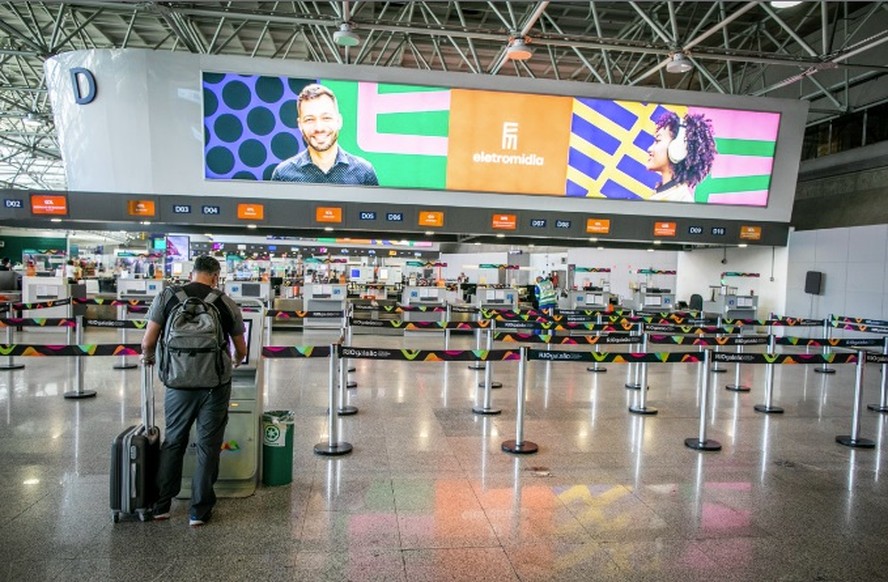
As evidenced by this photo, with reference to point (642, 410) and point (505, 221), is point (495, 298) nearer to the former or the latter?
point (505, 221)

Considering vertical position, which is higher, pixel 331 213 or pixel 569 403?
pixel 331 213

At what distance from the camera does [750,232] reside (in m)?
12.8

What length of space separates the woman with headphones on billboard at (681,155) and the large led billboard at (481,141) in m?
0.02

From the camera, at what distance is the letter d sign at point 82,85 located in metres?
10.8

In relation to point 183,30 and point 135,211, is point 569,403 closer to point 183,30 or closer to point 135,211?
point 135,211

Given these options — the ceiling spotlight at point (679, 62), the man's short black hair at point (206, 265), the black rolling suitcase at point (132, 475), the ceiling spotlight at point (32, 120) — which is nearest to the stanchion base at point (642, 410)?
the man's short black hair at point (206, 265)

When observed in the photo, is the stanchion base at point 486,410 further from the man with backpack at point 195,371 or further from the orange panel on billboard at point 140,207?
the orange panel on billboard at point 140,207

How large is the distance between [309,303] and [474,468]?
11.4m

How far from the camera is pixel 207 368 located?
157 inches

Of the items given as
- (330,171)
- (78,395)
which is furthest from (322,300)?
(78,395)

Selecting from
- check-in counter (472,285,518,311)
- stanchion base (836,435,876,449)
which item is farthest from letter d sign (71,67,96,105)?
stanchion base (836,435,876,449)

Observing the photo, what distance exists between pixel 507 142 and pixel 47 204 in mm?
8994

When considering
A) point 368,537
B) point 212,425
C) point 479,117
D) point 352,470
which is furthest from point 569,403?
point 479,117

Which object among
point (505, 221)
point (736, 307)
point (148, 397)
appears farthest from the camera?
point (736, 307)
